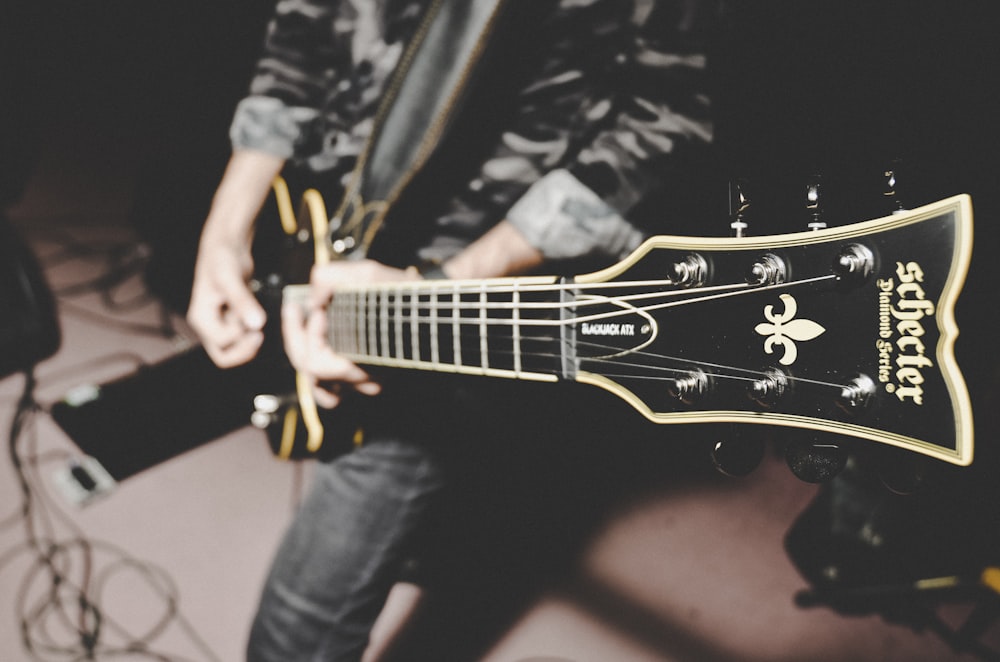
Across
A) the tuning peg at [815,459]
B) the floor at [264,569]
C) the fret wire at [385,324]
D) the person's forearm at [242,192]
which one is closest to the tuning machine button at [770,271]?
the tuning peg at [815,459]

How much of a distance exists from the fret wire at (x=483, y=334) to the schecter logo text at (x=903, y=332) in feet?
1.23

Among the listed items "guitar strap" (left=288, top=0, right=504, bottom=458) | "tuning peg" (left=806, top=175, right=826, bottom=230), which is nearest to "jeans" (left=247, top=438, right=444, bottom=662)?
"guitar strap" (left=288, top=0, right=504, bottom=458)

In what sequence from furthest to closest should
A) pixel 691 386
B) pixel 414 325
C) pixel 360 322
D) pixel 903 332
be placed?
pixel 360 322
pixel 414 325
pixel 691 386
pixel 903 332

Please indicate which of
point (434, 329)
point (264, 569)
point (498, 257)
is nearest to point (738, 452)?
point (434, 329)

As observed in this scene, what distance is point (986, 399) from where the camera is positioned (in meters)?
1.17

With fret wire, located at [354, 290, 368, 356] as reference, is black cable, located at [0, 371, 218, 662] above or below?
below

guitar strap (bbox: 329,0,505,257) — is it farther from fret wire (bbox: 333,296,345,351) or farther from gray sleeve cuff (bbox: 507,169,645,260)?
gray sleeve cuff (bbox: 507,169,645,260)

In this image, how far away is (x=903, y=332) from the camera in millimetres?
396

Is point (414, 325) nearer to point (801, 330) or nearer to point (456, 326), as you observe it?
point (456, 326)

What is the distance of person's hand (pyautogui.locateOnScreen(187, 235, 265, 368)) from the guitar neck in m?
0.25

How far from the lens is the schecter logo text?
38 centimetres

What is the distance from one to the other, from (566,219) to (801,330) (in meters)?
0.45

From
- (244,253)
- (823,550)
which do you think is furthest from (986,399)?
(244,253)

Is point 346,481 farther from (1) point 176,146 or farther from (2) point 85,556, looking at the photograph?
(1) point 176,146
